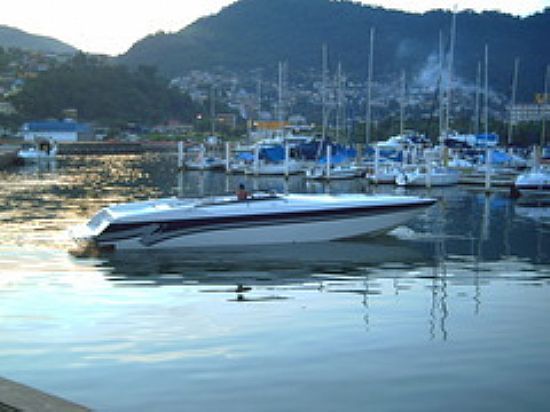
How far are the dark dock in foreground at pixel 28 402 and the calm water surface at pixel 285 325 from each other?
1.83m

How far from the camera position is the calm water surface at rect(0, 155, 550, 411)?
9336 mm

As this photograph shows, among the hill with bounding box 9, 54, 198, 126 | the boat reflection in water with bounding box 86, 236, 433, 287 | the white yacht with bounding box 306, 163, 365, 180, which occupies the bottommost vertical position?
the boat reflection in water with bounding box 86, 236, 433, 287

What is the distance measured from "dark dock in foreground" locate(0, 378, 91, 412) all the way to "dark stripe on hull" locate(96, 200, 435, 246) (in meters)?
13.2

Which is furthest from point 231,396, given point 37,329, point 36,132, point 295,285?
point 36,132

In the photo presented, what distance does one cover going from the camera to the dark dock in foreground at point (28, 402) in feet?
21.4

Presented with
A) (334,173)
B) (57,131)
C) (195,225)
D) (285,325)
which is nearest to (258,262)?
(195,225)

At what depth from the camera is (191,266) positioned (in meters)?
18.4

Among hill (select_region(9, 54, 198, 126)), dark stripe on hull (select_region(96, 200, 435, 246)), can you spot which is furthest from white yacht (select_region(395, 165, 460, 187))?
hill (select_region(9, 54, 198, 126))

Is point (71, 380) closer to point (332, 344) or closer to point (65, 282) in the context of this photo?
point (332, 344)

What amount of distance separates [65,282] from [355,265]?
637 cm

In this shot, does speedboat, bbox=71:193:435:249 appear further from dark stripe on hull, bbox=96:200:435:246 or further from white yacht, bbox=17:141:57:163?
white yacht, bbox=17:141:57:163

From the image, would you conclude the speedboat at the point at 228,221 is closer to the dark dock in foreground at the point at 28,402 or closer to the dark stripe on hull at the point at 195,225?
the dark stripe on hull at the point at 195,225

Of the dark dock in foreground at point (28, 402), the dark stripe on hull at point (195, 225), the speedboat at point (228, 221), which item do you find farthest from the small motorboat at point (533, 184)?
the dark dock in foreground at point (28, 402)

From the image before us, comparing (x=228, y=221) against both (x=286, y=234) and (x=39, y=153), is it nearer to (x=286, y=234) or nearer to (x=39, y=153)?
(x=286, y=234)
